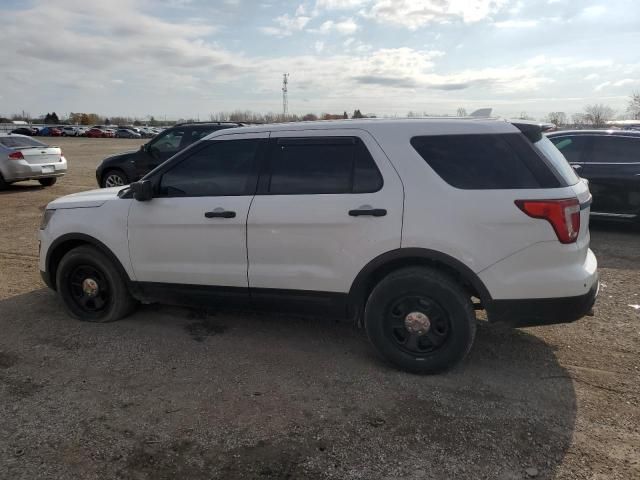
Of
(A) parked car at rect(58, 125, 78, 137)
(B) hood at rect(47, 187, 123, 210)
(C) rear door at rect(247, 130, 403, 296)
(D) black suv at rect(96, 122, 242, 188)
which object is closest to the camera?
(C) rear door at rect(247, 130, 403, 296)

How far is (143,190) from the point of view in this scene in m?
4.37

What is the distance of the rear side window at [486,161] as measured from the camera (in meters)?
3.48

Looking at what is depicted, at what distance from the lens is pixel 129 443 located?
303 cm

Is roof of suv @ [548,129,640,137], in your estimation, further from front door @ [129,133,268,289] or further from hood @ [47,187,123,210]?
hood @ [47,187,123,210]

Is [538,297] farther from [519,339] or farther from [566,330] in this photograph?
[566,330]

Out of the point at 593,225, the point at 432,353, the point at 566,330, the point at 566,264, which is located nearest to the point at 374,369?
the point at 432,353

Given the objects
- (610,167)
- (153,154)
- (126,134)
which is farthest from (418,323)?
(126,134)

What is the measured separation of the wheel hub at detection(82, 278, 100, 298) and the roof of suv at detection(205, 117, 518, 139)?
7.48ft

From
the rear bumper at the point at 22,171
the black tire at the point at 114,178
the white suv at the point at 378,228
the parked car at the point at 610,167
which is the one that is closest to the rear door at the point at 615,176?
the parked car at the point at 610,167

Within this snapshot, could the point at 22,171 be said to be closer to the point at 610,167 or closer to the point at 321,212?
the point at 321,212

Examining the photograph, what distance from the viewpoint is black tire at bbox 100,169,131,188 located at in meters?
11.9

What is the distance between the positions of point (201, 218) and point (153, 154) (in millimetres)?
7950

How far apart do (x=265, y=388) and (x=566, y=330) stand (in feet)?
9.12

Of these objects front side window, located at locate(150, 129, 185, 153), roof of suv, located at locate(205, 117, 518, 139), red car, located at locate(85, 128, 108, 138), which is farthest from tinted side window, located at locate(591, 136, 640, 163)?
red car, located at locate(85, 128, 108, 138)
